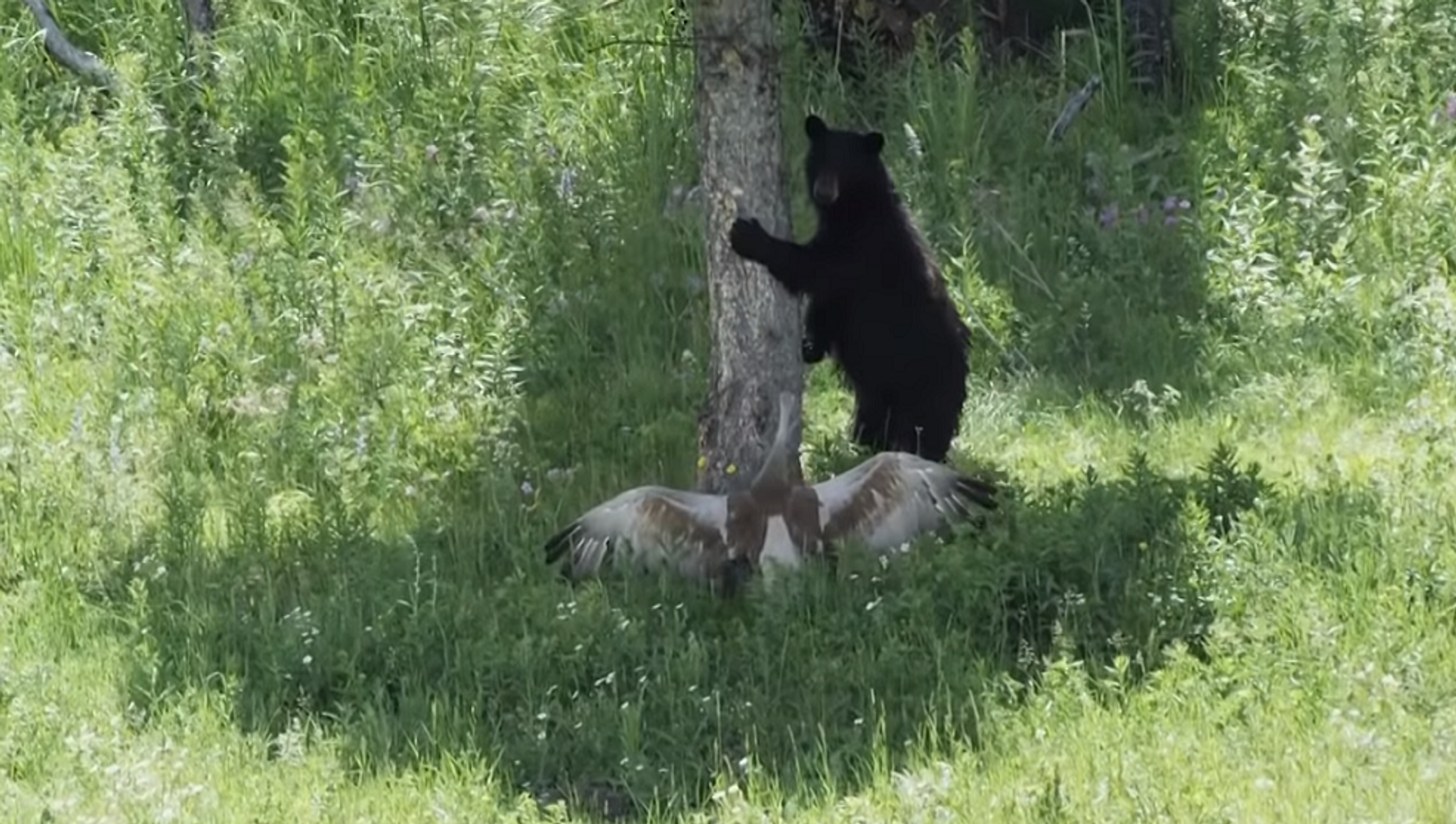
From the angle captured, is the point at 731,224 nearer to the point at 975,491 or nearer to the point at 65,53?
the point at 975,491

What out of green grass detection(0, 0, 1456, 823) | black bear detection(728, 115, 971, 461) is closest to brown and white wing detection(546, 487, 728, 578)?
green grass detection(0, 0, 1456, 823)

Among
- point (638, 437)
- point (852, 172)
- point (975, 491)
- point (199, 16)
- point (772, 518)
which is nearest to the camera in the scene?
point (772, 518)

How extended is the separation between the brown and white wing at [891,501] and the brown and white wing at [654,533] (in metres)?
0.35

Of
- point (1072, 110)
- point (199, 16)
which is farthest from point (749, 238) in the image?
point (199, 16)

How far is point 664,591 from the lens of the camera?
6613mm

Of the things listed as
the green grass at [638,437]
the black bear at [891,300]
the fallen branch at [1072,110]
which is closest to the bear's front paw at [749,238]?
the black bear at [891,300]

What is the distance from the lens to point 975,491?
6945mm

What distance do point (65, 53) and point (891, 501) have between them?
6.12m

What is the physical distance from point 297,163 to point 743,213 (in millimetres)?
2571

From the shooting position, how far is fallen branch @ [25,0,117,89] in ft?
36.1

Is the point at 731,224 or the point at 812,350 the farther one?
the point at 812,350

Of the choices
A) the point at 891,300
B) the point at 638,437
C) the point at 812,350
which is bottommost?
the point at 638,437

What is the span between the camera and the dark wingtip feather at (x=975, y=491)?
273 inches

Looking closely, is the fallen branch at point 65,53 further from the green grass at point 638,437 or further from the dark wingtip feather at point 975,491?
the dark wingtip feather at point 975,491
